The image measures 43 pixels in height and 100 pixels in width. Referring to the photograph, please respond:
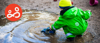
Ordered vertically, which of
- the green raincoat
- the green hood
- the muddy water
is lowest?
the muddy water

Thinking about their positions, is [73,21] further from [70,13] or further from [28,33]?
[28,33]

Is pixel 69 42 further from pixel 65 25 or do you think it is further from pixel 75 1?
A: pixel 75 1

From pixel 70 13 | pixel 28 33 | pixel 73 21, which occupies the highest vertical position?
pixel 70 13

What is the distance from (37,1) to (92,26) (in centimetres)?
355

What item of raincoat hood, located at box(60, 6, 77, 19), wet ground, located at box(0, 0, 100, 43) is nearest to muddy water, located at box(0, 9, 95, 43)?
wet ground, located at box(0, 0, 100, 43)

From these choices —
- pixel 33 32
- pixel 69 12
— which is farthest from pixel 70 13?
pixel 33 32

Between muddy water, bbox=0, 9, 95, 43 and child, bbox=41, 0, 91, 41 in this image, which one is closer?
child, bbox=41, 0, 91, 41

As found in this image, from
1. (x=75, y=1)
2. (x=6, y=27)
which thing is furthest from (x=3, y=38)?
(x=75, y=1)

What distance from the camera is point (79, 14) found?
2.10 meters

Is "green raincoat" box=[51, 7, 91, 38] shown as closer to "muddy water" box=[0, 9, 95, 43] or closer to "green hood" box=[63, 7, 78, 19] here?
"green hood" box=[63, 7, 78, 19]

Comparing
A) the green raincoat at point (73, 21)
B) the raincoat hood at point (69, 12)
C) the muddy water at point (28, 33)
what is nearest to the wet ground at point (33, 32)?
the muddy water at point (28, 33)

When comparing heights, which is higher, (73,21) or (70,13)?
(70,13)

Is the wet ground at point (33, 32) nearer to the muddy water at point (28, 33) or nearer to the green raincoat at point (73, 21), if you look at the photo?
the muddy water at point (28, 33)

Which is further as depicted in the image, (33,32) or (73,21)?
(33,32)
